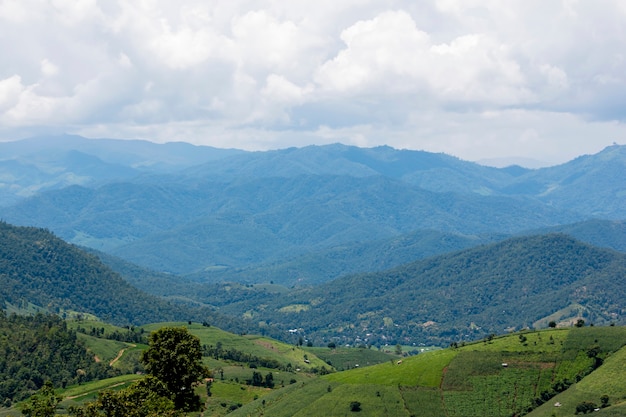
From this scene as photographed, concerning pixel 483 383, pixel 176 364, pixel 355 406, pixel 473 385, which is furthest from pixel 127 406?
pixel 483 383

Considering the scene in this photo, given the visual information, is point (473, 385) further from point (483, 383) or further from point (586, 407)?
point (586, 407)

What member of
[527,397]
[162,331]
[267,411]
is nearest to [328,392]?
[267,411]

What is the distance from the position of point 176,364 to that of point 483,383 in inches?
4071

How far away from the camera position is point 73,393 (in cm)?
18000

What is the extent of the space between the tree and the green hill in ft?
270

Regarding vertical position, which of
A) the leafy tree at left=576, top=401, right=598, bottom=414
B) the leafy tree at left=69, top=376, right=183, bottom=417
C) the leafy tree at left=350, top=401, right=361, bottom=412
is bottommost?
the leafy tree at left=350, top=401, right=361, bottom=412

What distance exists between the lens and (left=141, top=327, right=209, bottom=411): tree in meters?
77.2

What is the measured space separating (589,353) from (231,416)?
8609 centimetres

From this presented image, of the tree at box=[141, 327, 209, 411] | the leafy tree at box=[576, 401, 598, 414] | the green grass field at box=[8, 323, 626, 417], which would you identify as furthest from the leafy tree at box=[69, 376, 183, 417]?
the leafy tree at box=[576, 401, 598, 414]

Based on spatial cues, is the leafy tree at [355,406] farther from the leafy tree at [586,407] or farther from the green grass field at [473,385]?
the leafy tree at [586,407]

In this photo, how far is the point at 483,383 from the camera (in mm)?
161625

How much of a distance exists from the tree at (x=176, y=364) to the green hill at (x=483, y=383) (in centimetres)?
8233

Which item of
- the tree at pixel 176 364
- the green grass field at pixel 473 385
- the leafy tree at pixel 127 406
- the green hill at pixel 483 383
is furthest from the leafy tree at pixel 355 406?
the leafy tree at pixel 127 406

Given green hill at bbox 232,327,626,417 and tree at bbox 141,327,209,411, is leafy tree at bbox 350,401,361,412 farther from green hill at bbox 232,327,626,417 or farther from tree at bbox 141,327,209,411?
tree at bbox 141,327,209,411
